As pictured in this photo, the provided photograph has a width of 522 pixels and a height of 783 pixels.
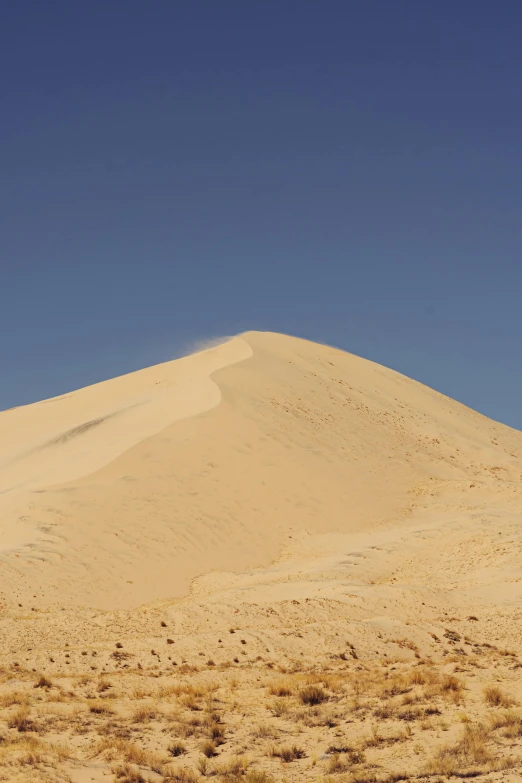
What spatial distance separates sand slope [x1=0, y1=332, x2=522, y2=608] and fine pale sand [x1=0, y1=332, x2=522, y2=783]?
0.11 metres

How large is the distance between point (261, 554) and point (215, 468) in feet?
18.9

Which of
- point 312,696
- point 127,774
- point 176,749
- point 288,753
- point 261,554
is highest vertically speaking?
point 261,554

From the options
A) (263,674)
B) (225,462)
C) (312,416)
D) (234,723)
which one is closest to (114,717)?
(234,723)

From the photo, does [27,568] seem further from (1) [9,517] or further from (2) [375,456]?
(2) [375,456]

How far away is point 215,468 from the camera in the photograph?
110ft

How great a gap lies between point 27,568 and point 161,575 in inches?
168

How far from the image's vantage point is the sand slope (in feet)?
85.3

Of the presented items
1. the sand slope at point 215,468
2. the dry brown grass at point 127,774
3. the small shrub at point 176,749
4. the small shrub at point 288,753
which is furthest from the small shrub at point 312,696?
the sand slope at point 215,468

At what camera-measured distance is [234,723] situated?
12539 millimetres

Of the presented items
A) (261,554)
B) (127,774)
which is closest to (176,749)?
(127,774)

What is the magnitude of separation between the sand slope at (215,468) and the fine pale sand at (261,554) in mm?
115

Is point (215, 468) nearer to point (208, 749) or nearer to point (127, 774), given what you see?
point (208, 749)

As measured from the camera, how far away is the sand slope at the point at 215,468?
2600cm

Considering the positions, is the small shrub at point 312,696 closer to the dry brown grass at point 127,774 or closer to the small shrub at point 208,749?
the small shrub at point 208,749
